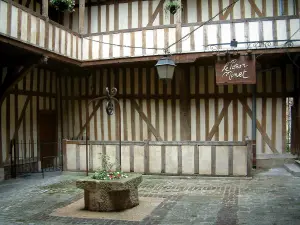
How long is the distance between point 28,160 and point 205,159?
19.6 feet

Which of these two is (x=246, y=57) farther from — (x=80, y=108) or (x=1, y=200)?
(x=1, y=200)

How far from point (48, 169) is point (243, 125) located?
6964 mm

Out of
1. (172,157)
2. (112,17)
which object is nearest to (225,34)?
(172,157)

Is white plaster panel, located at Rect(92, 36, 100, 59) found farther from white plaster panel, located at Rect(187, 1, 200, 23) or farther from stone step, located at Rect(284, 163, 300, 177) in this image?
stone step, located at Rect(284, 163, 300, 177)

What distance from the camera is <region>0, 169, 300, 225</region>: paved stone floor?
6.18 metres

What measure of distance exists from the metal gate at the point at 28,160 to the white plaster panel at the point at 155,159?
3334 mm

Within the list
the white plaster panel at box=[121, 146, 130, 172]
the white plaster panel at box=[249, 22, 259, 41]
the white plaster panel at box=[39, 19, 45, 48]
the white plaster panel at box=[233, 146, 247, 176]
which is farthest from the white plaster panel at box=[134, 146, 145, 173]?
the white plaster panel at box=[249, 22, 259, 41]

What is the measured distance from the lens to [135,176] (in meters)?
7.27

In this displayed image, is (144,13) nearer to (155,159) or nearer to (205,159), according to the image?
(155,159)

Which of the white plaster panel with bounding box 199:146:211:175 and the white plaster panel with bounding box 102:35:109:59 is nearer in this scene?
the white plaster panel with bounding box 199:146:211:175

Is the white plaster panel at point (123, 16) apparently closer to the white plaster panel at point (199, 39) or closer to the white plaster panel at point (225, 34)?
the white plaster panel at point (199, 39)

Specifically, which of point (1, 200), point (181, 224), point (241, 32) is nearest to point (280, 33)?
point (241, 32)

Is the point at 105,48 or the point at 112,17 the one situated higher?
the point at 112,17

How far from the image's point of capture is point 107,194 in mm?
6754
